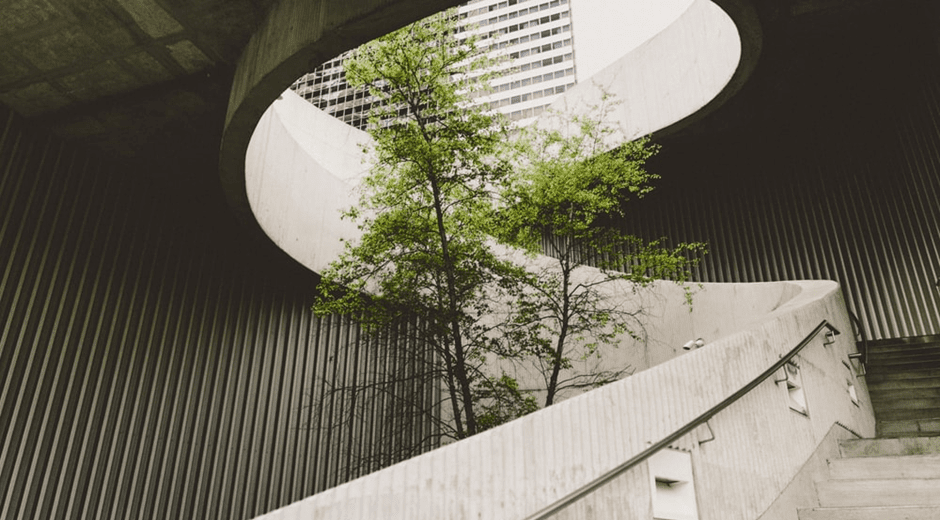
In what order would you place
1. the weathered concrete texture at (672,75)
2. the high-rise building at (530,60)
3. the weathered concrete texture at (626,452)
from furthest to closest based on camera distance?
the high-rise building at (530,60) → the weathered concrete texture at (672,75) → the weathered concrete texture at (626,452)

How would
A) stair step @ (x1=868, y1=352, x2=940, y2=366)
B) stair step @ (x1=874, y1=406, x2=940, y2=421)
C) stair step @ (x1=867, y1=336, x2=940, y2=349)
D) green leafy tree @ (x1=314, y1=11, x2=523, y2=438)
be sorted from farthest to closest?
1. stair step @ (x1=867, y1=336, x2=940, y2=349)
2. green leafy tree @ (x1=314, y1=11, x2=523, y2=438)
3. stair step @ (x1=868, y1=352, x2=940, y2=366)
4. stair step @ (x1=874, y1=406, x2=940, y2=421)

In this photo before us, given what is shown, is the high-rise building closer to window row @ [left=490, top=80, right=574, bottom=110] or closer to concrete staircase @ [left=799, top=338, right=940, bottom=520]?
window row @ [left=490, top=80, right=574, bottom=110]

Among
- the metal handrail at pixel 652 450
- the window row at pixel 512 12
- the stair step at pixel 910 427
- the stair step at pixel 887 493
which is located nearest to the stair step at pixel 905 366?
the stair step at pixel 910 427

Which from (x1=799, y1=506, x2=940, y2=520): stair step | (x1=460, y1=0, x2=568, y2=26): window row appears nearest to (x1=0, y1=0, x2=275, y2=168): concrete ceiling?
(x1=799, y1=506, x2=940, y2=520): stair step

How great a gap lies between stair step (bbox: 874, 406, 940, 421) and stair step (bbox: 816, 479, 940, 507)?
2243mm

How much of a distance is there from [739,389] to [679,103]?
7349 millimetres

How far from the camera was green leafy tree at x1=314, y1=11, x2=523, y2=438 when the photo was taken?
20.3ft

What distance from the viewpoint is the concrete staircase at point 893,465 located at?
2.91 meters

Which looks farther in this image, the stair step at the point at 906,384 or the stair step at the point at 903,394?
the stair step at the point at 906,384

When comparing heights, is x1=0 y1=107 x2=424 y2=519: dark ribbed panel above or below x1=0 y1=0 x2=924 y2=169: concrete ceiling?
below

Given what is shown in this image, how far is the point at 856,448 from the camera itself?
400 cm

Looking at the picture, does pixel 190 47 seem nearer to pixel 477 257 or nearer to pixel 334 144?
pixel 477 257

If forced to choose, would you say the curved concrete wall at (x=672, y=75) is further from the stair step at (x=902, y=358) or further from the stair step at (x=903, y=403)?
the stair step at (x=903, y=403)

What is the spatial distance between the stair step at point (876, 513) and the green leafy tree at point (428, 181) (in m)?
3.69
